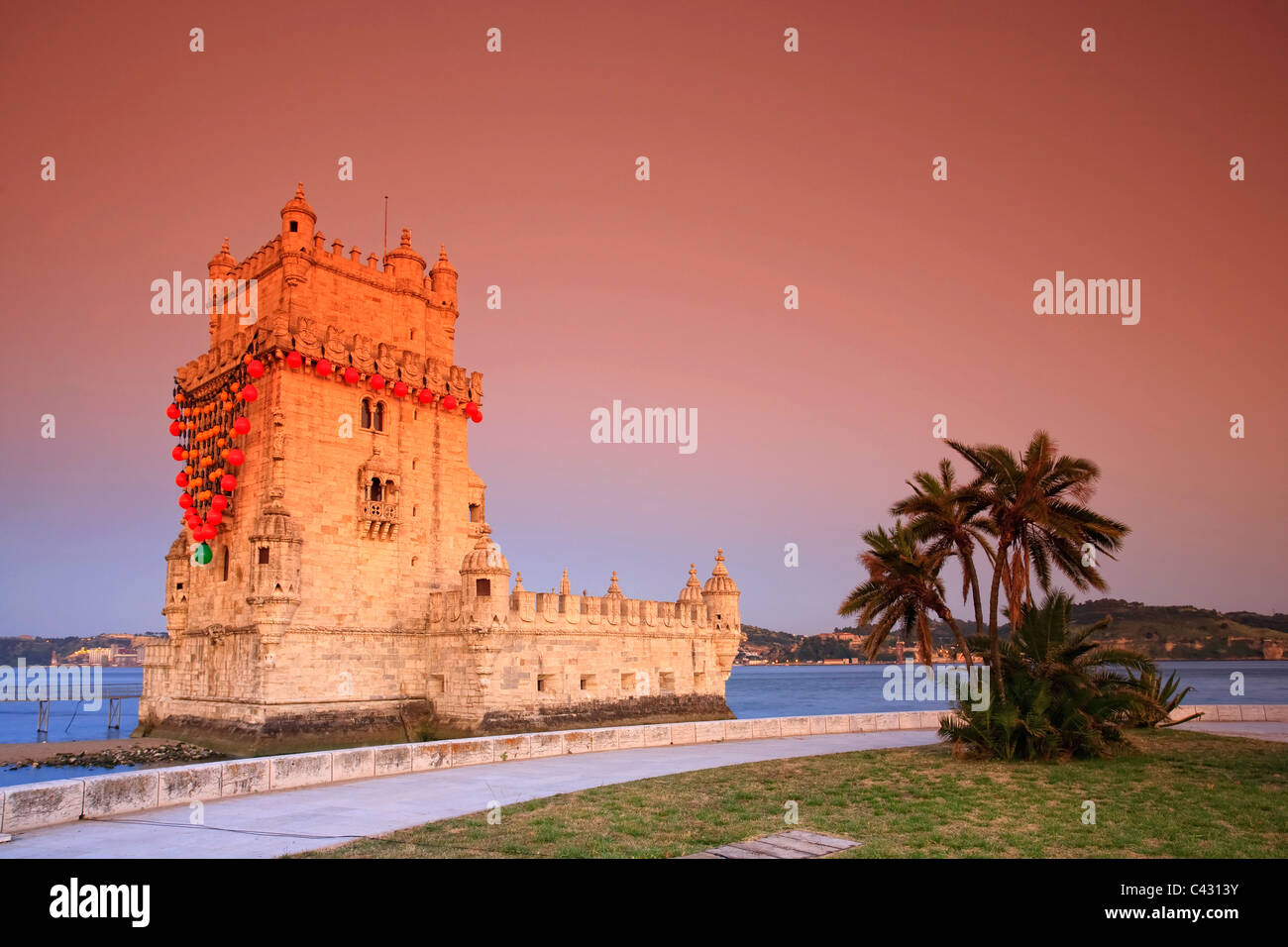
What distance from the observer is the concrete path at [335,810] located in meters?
10.4

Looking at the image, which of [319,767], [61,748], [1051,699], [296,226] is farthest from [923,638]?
[61,748]

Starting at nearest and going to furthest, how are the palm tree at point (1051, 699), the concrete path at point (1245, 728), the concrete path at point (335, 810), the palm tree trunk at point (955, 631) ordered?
the concrete path at point (335, 810)
the palm tree at point (1051, 699)
the palm tree trunk at point (955, 631)
the concrete path at point (1245, 728)

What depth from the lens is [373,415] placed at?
3419cm

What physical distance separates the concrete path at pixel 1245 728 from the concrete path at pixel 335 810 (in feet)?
42.1

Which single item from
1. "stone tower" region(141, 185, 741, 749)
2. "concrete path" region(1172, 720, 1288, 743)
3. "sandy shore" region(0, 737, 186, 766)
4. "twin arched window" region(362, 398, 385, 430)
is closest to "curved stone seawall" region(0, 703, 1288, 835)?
"concrete path" region(1172, 720, 1288, 743)

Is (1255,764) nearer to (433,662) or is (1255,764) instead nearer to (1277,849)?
(1277,849)

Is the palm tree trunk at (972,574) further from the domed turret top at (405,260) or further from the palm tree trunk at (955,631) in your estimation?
the domed turret top at (405,260)

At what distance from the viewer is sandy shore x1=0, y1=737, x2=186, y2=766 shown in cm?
3403

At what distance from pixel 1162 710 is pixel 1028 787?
12.2 meters

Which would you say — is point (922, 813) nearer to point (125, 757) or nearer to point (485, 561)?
point (485, 561)

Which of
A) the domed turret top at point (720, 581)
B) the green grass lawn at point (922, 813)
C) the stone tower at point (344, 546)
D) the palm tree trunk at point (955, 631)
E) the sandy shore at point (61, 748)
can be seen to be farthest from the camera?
the domed turret top at point (720, 581)

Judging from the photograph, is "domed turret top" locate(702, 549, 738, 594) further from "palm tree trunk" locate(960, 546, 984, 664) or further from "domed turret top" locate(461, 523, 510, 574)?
"palm tree trunk" locate(960, 546, 984, 664)

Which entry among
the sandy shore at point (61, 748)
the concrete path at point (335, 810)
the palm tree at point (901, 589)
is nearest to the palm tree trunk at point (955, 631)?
the palm tree at point (901, 589)

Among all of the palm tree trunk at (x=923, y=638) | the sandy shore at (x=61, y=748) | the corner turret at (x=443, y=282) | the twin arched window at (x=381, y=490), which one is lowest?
the sandy shore at (x=61, y=748)
